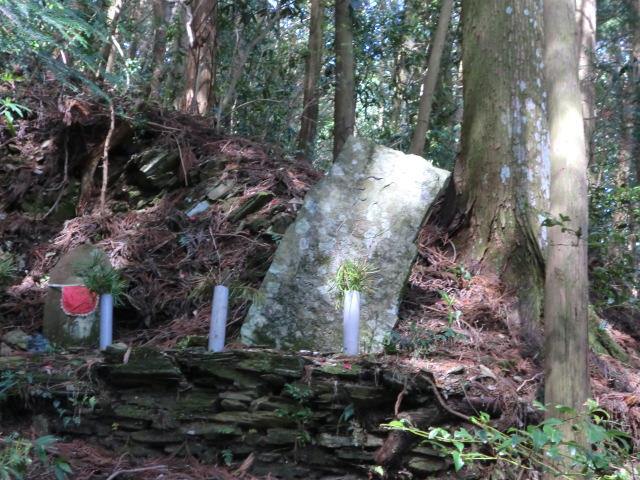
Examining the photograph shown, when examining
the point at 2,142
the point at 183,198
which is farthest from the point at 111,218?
the point at 2,142

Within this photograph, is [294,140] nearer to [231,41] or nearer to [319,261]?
[231,41]

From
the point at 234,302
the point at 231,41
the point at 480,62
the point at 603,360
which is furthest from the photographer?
the point at 231,41

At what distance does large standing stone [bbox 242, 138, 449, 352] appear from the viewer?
521 centimetres

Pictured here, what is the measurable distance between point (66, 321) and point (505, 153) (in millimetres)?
3923

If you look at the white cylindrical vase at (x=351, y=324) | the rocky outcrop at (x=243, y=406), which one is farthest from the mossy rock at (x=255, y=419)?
the white cylindrical vase at (x=351, y=324)

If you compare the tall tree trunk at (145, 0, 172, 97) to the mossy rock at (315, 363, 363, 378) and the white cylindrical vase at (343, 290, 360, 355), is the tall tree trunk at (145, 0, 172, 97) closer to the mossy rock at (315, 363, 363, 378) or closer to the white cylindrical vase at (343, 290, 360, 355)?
the white cylindrical vase at (343, 290, 360, 355)

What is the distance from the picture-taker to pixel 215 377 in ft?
15.3

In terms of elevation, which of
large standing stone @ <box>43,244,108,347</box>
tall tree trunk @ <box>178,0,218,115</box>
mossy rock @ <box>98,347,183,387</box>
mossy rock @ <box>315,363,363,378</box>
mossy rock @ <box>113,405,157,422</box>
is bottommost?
mossy rock @ <box>113,405,157,422</box>

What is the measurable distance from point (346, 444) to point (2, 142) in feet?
17.0

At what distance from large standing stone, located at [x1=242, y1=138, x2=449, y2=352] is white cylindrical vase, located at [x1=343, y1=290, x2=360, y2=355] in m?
0.28

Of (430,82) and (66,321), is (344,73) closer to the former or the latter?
(430,82)

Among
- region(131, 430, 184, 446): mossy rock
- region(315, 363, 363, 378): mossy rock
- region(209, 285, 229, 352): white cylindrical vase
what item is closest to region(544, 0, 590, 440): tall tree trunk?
region(315, 363, 363, 378): mossy rock

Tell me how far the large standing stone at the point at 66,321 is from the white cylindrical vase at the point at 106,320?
0.85 feet

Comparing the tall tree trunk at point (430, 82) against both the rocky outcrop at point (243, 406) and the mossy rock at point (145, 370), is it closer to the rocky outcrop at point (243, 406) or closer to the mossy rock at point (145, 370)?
the rocky outcrop at point (243, 406)
